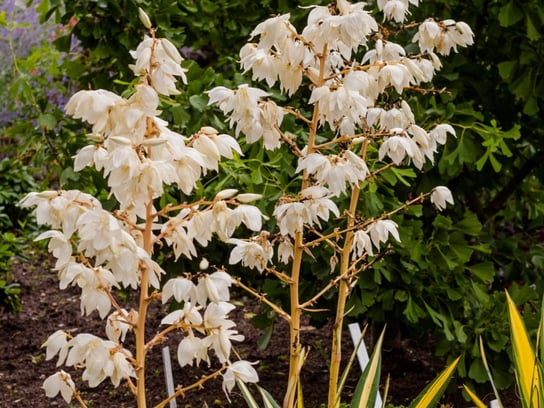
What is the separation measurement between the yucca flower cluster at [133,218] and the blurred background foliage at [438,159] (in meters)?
Answer: 1.16

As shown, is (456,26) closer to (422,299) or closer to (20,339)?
(422,299)

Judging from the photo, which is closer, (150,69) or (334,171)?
(150,69)

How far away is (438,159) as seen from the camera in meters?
3.37

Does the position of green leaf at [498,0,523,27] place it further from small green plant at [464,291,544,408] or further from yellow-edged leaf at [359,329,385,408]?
yellow-edged leaf at [359,329,385,408]

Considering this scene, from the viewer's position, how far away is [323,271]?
3.08m

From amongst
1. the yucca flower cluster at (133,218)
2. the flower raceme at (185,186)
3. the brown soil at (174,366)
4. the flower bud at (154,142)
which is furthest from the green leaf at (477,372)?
the flower bud at (154,142)

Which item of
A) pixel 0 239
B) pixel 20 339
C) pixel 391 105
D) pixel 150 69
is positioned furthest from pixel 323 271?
pixel 0 239

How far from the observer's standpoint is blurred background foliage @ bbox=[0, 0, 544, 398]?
10.2ft

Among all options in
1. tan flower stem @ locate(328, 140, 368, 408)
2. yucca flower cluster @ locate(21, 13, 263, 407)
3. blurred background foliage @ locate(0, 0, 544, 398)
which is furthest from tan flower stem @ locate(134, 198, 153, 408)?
blurred background foliage @ locate(0, 0, 544, 398)

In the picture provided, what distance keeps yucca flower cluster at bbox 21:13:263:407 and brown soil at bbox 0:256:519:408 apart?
1.64 m

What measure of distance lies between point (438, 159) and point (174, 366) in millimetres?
1475

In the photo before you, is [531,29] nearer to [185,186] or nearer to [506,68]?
[506,68]

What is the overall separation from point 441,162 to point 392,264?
0.39 meters

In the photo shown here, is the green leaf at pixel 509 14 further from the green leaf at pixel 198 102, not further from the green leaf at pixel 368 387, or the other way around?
the green leaf at pixel 368 387
